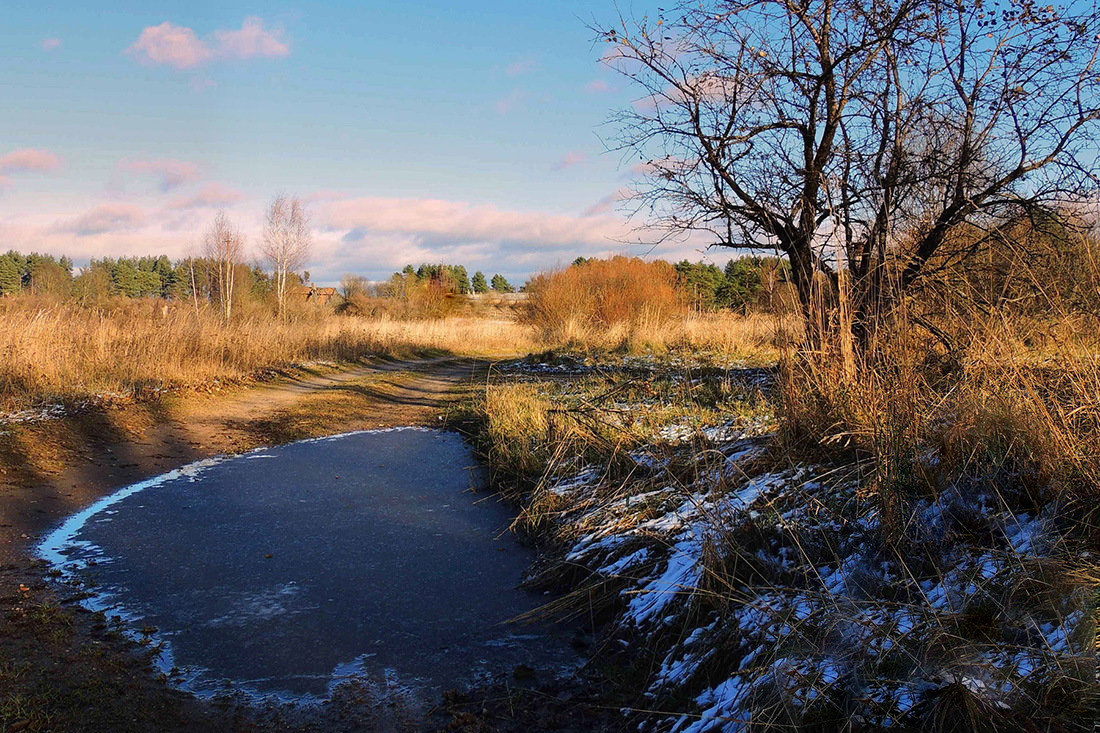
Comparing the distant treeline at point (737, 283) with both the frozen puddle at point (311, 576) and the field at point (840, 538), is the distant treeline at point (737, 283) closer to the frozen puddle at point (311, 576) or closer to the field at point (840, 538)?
the field at point (840, 538)

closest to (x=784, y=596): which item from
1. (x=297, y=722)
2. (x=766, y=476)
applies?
(x=766, y=476)

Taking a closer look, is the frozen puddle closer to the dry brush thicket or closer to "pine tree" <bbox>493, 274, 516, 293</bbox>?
the dry brush thicket

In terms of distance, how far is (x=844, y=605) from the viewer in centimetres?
262

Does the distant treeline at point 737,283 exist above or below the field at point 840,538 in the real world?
above

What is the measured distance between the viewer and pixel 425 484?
6820 mm

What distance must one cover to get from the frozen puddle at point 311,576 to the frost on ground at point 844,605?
634 mm

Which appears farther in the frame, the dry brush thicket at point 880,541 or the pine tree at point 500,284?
the pine tree at point 500,284

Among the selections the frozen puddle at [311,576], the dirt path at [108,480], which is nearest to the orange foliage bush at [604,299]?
the dirt path at [108,480]

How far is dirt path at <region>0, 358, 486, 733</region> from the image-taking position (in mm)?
2789

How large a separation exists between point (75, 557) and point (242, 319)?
44.3 feet

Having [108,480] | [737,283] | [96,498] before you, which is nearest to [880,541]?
[96,498]

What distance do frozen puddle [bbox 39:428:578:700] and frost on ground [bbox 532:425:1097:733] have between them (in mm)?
634

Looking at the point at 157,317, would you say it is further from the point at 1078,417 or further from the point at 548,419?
the point at 1078,417

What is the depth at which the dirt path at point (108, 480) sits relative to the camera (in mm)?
2789
